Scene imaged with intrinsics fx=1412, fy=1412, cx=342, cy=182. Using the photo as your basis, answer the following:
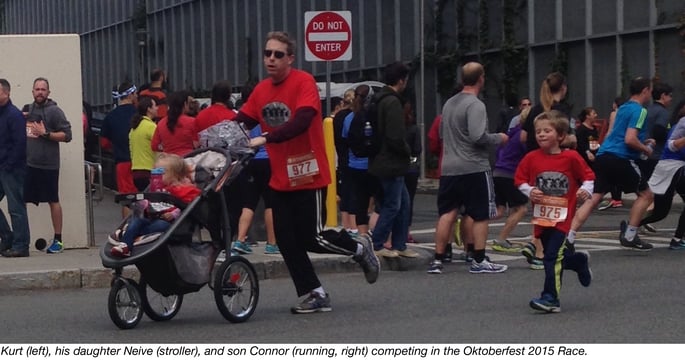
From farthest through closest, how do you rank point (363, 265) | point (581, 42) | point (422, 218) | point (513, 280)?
point (581, 42)
point (422, 218)
point (513, 280)
point (363, 265)

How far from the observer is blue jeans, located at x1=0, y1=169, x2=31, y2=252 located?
1339 cm

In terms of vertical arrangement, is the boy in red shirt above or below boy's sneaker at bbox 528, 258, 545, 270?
above

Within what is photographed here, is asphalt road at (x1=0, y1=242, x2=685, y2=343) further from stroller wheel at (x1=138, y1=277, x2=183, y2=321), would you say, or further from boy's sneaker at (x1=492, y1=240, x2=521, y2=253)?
boy's sneaker at (x1=492, y1=240, x2=521, y2=253)

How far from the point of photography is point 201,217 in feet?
31.6

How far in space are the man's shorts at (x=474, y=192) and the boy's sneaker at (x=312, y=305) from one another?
2.68 m

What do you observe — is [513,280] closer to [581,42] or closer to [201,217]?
[201,217]

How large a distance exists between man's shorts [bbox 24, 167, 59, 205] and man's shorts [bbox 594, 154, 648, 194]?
552cm

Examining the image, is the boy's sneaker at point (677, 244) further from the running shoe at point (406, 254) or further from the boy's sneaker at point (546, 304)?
the boy's sneaker at point (546, 304)

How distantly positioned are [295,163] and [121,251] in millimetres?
1393

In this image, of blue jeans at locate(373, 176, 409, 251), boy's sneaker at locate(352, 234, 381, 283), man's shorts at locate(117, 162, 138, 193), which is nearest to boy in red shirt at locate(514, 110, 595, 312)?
boy's sneaker at locate(352, 234, 381, 283)

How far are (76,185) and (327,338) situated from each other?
248 inches

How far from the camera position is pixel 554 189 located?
10.0 meters

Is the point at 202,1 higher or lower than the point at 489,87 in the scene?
higher
